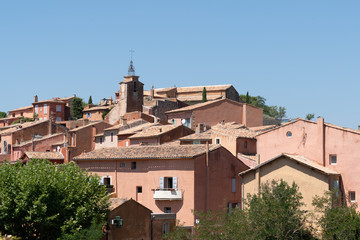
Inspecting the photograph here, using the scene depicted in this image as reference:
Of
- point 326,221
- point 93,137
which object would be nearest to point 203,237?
point 326,221

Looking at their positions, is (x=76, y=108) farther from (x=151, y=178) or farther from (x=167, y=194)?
(x=167, y=194)

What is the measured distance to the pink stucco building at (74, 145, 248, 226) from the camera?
161 ft

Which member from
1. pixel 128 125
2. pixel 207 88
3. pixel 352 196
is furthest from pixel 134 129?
pixel 207 88

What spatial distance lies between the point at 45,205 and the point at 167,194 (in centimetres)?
1313

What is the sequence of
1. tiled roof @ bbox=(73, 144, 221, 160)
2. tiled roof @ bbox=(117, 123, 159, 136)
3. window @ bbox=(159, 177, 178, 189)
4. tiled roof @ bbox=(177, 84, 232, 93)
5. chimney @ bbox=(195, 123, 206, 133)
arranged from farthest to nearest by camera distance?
1. tiled roof @ bbox=(177, 84, 232, 93)
2. tiled roof @ bbox=(117, 123, 159, 136)
3. chimney @ bbox=(195, 123, 206, 133)
4. window @ bbox=(159, 177, 178, 189)
5. tiled roof @ bbox=(73, 144, 221, 160)

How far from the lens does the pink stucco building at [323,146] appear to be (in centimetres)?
4634

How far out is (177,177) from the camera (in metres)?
49.9

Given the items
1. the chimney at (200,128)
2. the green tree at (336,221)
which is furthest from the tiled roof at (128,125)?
the green tree at (336,221)

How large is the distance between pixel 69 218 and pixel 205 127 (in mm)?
27988

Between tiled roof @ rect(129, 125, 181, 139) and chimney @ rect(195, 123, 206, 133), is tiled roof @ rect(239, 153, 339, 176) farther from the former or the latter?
tiled roof @ rect(129, 125, 181, 139)

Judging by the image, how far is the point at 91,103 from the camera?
114000mm

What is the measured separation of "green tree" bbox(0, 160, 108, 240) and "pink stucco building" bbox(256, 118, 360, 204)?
15.8 m

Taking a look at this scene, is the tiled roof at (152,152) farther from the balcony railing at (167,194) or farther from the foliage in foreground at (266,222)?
the foliage in foreground at (266,222)

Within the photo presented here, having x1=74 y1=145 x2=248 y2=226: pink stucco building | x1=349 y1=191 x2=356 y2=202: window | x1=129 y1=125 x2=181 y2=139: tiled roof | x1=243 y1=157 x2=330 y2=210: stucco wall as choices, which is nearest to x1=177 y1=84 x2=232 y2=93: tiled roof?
x1=129 y1=125 x2=181 y2=139: tiled roof
